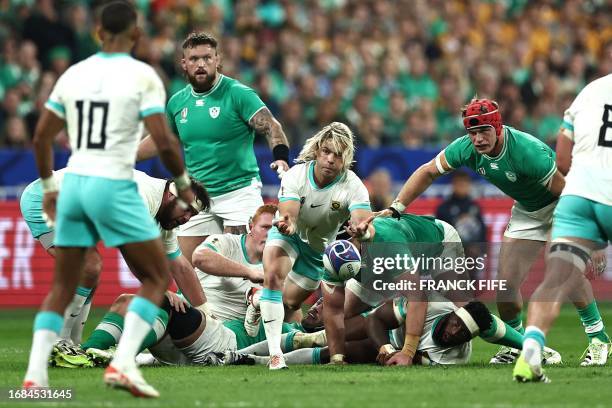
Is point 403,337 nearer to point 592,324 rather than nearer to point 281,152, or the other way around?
Answer: point 592,324

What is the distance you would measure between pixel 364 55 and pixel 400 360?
12118 mm

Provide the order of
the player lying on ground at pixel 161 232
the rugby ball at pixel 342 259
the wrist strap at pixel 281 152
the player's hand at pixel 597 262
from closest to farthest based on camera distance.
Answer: the player's hand at pixel 597 262 → the rugby ball at pixel 342 259 → the player lying on ground at pixel 161 232 → the wrist strap at pixel 281 152

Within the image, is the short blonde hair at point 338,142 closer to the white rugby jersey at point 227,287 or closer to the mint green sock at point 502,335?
the white rugby jersey at point 227,287

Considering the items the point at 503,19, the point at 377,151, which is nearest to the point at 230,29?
the point at 377,151

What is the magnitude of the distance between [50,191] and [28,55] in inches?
427

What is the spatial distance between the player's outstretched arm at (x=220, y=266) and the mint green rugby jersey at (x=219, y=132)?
1.22 metres

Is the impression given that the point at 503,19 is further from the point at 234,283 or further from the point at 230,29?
the point at 234,283

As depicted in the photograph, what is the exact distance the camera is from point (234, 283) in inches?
464

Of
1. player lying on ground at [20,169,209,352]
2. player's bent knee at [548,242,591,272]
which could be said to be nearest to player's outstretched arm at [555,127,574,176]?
player's bent knee at [548,242,591,272]

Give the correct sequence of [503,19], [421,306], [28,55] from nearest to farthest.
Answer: [421,306] < [28,55] < [503,19]

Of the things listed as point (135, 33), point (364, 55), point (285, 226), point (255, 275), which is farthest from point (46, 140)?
point (364, 55)

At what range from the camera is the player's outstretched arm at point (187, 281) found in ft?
36.6

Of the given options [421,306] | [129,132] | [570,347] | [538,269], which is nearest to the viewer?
[129,132]

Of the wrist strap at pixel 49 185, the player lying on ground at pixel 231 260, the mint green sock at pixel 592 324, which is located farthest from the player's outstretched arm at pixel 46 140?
the mint green sock at pixel 592 324
